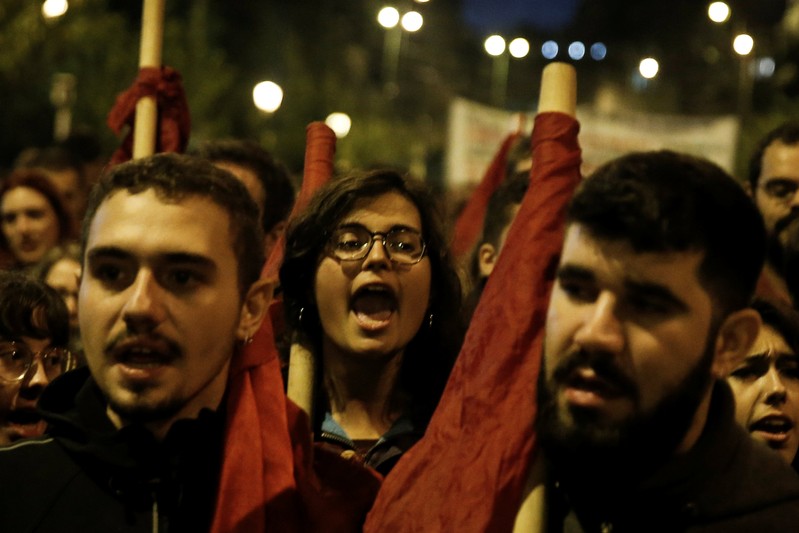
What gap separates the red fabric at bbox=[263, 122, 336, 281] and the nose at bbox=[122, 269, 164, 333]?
114 cm

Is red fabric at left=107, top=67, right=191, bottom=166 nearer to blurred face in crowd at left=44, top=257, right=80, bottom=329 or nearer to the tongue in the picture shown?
the tongue

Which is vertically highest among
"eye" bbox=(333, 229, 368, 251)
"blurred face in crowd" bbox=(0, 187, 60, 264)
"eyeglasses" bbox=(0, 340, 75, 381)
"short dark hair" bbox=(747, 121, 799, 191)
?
"short dark hair" bbox=(747, 121, 799, 191)

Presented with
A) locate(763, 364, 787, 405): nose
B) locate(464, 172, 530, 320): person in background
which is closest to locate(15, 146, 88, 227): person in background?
locate(464, 172, 530, 320): person in background

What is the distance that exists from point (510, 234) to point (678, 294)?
0.58 metres

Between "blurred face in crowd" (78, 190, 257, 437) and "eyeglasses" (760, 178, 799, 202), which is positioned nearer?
"blurred face in crowd" (78, 190, 257, 437)

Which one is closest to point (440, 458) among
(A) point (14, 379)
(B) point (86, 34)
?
(A) point (14, 379)

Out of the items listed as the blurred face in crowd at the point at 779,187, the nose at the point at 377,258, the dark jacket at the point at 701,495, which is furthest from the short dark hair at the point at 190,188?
the blurred face in crowd at the point at 779,187

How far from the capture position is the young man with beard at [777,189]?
16.6 feet

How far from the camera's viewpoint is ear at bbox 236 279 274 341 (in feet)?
10.1

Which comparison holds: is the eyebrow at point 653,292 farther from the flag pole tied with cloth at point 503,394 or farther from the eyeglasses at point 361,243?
the eyeglasses at point 361,243

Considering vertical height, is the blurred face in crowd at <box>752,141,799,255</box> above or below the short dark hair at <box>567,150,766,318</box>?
above

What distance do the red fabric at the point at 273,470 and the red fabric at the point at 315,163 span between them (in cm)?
80

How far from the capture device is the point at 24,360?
3414mm

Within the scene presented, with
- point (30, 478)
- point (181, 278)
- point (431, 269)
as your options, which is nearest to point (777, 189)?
point (431, 269)
